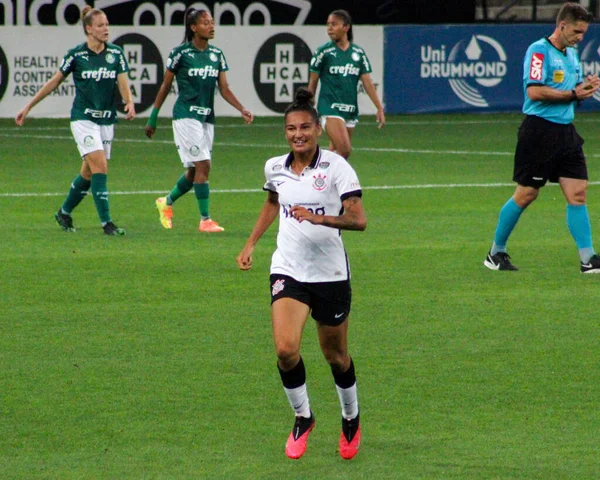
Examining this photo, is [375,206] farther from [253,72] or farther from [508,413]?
[253,72]

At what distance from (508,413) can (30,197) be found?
427 inches

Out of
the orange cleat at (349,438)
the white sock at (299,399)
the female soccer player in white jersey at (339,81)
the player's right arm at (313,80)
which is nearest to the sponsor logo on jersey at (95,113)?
the player's right arm at (313,80)

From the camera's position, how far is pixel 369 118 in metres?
30.5

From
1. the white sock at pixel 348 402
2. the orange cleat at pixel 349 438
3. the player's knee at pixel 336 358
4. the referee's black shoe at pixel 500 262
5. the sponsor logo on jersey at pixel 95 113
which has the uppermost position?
the sponsor logo on jersey at pixel 95 113

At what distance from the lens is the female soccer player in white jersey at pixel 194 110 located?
1401 cm

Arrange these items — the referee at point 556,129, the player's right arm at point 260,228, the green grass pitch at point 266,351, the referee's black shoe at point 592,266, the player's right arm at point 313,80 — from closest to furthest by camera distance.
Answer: the green grass pitch at point 266,351, the player's right arm at point 260,228, the referee at point 556,129, the referee's black shoe at point 592,266, the player's right arm at point 313,80

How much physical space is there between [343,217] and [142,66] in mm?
23234

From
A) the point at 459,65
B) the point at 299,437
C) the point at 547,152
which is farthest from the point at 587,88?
the point at 459,65

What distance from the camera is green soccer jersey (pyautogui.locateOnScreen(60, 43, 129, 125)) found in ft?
44.4

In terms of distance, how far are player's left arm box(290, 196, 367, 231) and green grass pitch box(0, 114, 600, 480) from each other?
1092mm

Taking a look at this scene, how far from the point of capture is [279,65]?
29.7 m

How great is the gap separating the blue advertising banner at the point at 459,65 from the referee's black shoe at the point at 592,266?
65.0ft

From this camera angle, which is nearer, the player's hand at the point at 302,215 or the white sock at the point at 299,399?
the player's hand at the point at 302,215

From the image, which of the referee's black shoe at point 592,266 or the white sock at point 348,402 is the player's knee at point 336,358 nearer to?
the white sock at point 348,402
